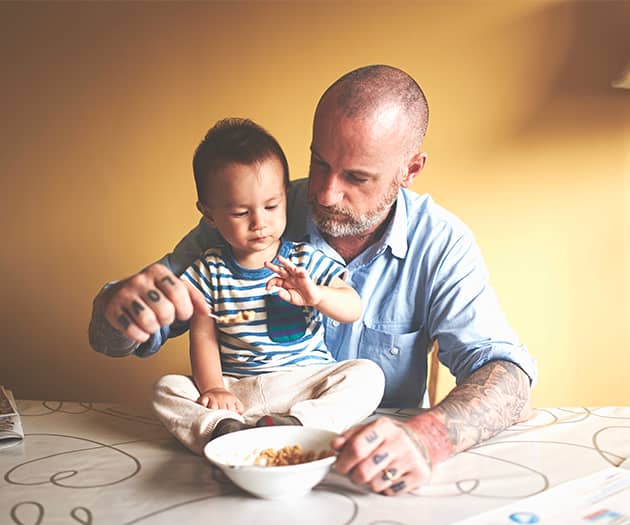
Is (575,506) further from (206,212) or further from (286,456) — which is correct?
(206,212)

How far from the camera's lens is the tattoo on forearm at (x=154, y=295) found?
3.69 ft

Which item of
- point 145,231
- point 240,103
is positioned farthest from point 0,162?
point 240,103

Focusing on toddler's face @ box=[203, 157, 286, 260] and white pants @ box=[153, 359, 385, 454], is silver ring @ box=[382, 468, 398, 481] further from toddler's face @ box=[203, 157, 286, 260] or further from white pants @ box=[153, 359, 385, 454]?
toddler's face @ box=[203, 157, 286, 260]

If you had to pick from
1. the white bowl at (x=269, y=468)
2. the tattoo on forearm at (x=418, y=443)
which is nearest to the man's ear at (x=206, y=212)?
the white bowl at (x=269, y=468)

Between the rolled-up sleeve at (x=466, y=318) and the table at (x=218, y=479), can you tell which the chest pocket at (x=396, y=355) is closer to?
the rolled-up sleeve at (x=466, y=318)

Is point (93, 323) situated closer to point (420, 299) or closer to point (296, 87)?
point (420, 299)

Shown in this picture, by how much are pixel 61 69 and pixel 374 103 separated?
4.78ft

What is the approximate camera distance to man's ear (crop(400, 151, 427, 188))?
1627 millimetres

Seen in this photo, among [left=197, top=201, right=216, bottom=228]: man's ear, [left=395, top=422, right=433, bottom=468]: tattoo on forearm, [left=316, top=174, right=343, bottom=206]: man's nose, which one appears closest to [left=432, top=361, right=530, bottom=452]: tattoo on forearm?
[left=395, top=422, right=433, bottom=468]: tattoo on forearm

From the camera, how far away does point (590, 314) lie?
2.33 m

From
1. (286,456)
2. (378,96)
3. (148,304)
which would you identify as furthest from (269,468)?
(378,96)

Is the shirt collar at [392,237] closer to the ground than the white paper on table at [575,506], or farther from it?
farther from it

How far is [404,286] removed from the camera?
160 centimetres

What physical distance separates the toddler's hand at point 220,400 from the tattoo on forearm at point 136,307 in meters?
0.27
